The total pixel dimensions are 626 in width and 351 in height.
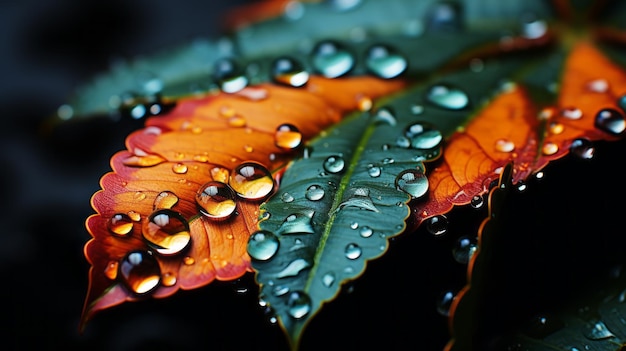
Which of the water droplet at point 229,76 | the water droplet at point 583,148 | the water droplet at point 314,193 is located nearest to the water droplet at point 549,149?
the water droplet at point 583,148

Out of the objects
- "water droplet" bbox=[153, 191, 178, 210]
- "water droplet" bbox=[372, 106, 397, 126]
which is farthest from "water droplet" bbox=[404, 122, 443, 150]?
"water droplet" bbox=[153, 191, 178, 210]

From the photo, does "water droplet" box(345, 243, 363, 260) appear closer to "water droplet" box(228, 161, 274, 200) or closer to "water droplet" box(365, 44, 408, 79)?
"water droplet" box(228, 161, 274, 200)

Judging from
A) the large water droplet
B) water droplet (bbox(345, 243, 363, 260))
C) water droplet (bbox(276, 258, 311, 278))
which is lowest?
the large water droplet

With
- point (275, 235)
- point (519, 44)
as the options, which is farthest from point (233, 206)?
point (519, 44)

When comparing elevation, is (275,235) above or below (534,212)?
above

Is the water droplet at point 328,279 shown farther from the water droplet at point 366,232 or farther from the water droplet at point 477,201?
the water droplet at point 477,201

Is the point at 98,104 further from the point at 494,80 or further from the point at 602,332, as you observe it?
the point at 602,332

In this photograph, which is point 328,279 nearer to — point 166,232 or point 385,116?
point 166,232
